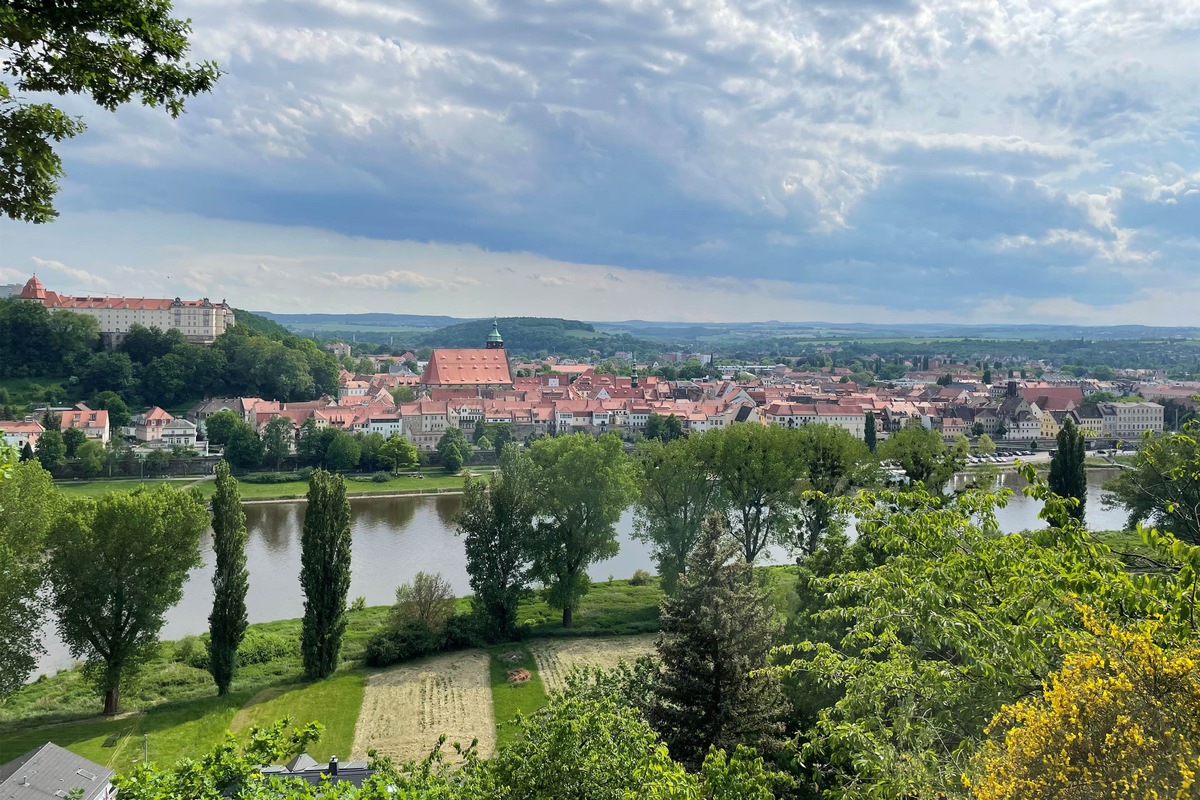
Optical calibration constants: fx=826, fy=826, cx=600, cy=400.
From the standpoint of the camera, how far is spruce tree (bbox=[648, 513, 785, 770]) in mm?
10109

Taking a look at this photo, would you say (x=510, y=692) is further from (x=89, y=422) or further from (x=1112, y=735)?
(x=89, y=422)

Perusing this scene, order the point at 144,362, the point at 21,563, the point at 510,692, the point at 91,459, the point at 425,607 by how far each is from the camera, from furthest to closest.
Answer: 1. the point at 144,362
2. the point at 91,459
3. the point at 425,607
4. the point at 510,692
5. the point at 21,563

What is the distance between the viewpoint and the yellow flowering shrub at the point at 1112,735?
3.40 metres

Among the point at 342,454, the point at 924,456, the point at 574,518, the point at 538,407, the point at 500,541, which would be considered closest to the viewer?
the point at 500,541

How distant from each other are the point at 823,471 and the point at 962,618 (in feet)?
59.5

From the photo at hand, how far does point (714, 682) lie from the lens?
34.0 ft

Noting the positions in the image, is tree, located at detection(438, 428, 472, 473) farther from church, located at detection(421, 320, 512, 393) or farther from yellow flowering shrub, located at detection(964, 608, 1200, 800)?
yellow flowering shrub, located at detection(964, 608, 1200, 800)

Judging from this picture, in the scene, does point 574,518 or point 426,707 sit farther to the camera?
point 574,518

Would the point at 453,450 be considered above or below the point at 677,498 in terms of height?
below

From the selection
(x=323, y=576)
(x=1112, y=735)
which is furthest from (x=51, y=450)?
(x=1112, y=735)

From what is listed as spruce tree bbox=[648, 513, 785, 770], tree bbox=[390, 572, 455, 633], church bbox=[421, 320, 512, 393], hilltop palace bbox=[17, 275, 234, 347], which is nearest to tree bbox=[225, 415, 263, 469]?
hilltop palace bbox=[17, 275, 234, 347]

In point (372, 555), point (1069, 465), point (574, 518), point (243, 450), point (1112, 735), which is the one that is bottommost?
point (372, 555)

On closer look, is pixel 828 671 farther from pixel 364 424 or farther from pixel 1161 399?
pixel 1161 399

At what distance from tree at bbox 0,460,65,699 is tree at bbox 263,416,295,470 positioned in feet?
118
